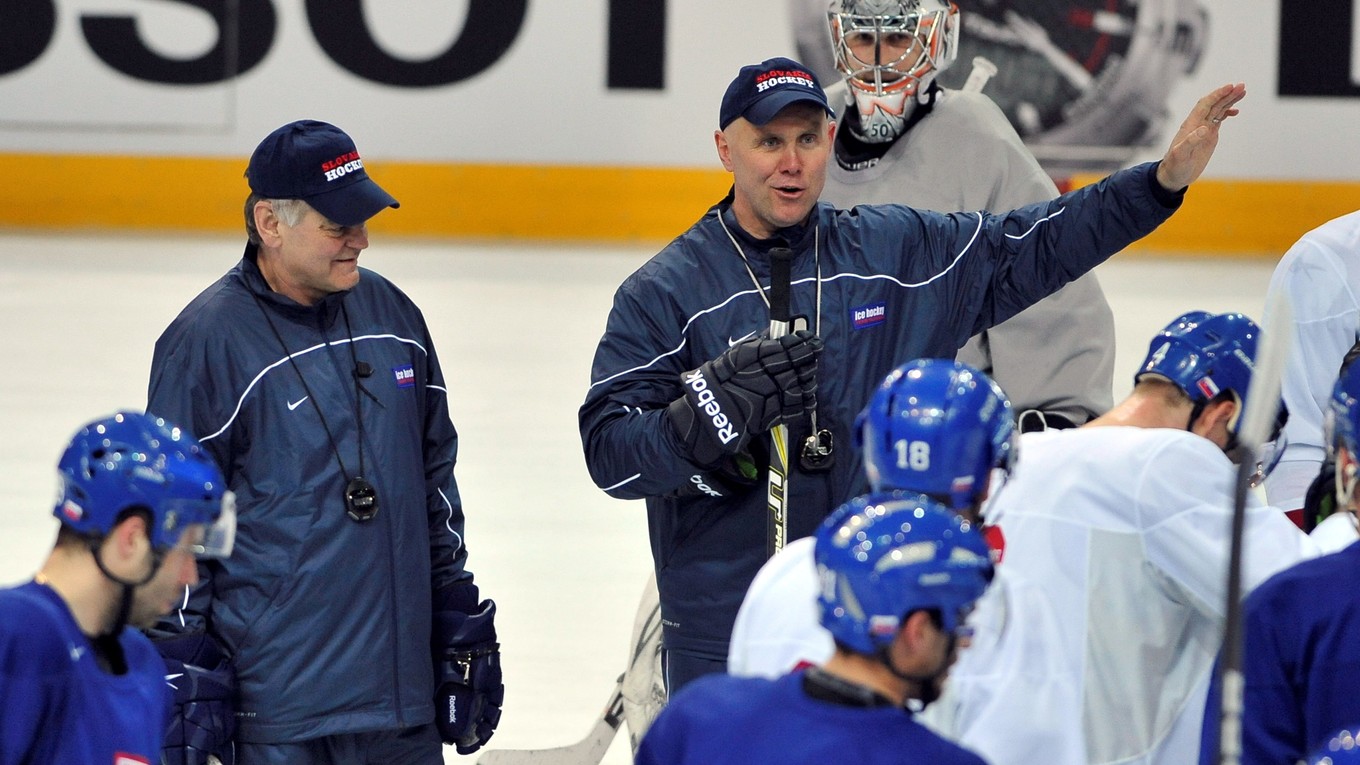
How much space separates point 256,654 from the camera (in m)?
3.14

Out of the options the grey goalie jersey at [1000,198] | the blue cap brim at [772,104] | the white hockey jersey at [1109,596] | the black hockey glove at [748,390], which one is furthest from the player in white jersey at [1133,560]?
the grey goalie jersey at [1000,198]

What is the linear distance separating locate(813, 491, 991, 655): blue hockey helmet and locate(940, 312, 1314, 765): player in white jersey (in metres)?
0.51

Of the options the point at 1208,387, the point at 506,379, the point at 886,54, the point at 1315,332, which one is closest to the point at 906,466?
the point at 1208,387

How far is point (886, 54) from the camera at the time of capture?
13.5ft

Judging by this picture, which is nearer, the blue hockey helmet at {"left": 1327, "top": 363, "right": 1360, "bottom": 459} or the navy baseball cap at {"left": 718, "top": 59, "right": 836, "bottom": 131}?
the blue hockey helmet at {"left": 1327, "top": 363, "right": 1360, "bottom": 459}

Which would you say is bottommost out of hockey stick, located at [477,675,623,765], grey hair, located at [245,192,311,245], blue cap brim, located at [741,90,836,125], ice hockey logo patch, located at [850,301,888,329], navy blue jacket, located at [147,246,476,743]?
hockey stick, located at [477,675,623,765]

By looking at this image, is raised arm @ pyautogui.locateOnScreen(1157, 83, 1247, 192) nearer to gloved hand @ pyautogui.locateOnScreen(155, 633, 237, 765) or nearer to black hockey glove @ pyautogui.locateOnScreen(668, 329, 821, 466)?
black hockey glove @ pyautogui.locateOnScreen(668, 329, 821, 466)

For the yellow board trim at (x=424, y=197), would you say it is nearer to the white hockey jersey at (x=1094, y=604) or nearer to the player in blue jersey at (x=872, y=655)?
the white hockey jersey at (x=1094, y=604)

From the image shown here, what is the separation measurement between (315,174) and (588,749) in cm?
164

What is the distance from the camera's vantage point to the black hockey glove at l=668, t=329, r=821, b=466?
2957mm

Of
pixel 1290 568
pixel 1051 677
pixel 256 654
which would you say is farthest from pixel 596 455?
pixel 1290 568

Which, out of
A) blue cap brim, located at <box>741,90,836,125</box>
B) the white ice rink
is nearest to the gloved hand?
the white ice rink

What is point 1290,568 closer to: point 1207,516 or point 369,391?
point 1207,516

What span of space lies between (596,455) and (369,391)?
38cm
